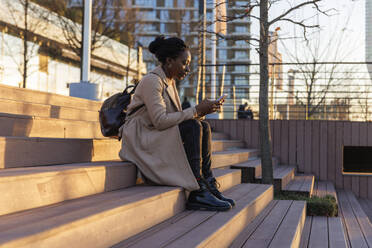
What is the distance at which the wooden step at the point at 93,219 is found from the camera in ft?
5.32

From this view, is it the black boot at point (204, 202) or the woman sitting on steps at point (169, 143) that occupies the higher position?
the woman sitting on steps at point (169, 143)

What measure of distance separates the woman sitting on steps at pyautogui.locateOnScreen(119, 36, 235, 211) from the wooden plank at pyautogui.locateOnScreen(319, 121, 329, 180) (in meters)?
6.64

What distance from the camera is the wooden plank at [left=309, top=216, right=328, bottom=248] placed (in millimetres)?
3830

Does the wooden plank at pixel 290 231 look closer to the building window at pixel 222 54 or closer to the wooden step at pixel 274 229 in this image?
the wooden step at pixel 274 229

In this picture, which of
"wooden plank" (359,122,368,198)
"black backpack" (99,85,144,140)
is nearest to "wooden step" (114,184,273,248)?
"black backpack" (99,85,144,140)

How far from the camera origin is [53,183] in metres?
2.29

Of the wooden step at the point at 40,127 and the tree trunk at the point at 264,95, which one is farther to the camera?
the tree trunk at the point at 264,95

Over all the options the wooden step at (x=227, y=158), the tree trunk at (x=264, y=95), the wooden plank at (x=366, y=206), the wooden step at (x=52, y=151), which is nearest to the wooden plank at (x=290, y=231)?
the wooden step at (x=227, y=158)

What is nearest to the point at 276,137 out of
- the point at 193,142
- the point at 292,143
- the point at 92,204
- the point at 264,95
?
the point at 292,143

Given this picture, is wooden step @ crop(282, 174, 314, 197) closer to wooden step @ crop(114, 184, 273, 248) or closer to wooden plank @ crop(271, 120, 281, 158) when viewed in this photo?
wooden plank @ crop(271, 120, 281, 158)

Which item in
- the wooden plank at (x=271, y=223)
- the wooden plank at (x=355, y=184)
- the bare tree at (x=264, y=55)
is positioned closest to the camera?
the wooden plank at (x=271, y=223)

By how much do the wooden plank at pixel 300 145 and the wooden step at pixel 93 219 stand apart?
6.91m

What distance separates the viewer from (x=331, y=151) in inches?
370

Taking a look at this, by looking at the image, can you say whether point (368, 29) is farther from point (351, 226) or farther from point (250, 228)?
point (250, 228)
